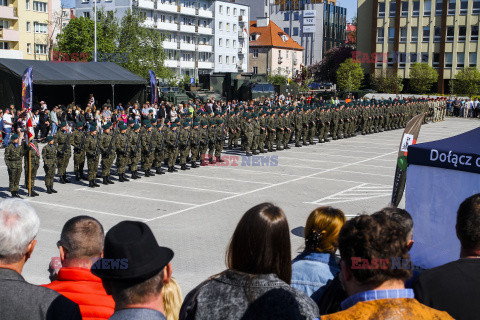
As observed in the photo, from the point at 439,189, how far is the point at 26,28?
62636 mm

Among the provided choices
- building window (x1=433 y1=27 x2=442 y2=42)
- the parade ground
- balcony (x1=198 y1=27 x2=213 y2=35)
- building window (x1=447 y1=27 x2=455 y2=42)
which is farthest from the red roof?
the parade ground

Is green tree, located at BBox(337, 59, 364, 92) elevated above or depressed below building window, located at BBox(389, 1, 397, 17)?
below

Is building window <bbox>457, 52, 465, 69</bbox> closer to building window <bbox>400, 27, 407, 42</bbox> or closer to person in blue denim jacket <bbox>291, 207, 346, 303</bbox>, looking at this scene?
building window <bbox>400, 27, 407, 42</bbox>

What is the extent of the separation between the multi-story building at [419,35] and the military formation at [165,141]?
3462cm

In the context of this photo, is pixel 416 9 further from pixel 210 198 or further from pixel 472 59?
pixel 210 198

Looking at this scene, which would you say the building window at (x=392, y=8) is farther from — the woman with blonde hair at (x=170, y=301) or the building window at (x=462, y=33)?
the woman with blonde hair at (x=170, y=301)

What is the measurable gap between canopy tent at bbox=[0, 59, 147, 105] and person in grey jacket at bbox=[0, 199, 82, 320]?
2523 centimetres

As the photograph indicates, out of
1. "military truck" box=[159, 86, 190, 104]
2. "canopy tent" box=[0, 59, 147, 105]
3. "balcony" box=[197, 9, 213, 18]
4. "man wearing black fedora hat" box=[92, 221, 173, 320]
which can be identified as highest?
"balcony" box=[197, 9, 213, 18]

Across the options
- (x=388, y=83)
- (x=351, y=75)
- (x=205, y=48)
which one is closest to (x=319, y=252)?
(x=388, y=83)

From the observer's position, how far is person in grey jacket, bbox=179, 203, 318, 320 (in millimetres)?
2988

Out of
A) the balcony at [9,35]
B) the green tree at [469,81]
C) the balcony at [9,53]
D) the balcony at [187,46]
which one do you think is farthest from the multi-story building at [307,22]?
the balcony at [9,53]

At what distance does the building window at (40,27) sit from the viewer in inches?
2557

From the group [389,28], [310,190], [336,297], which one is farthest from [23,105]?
[389,28]

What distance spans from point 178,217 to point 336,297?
9.26 m
